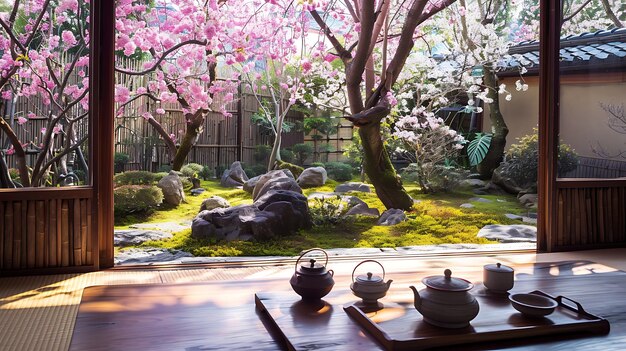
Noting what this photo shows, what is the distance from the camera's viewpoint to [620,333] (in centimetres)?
150

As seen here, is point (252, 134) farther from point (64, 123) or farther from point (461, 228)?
point (64, 123)

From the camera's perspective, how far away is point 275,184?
5988mm

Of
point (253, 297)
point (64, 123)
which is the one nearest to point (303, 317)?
point (253, 297)

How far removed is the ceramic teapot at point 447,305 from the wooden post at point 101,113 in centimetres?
272

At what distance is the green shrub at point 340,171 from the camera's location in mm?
7727

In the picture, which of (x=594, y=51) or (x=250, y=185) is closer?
(x=594, y=51)

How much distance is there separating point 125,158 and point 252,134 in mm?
1796

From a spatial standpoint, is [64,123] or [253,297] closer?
[253,297]

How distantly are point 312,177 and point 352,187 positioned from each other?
0.53 metres

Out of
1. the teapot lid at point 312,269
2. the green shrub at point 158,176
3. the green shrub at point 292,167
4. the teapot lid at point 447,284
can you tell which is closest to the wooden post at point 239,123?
the green shrub at point 292,167

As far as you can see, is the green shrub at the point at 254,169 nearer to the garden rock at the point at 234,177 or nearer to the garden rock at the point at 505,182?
the garden rock at the point at 234,177

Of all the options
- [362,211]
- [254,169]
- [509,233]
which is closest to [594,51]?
[509,233]

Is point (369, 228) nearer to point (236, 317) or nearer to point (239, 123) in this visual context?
point (239, 123)

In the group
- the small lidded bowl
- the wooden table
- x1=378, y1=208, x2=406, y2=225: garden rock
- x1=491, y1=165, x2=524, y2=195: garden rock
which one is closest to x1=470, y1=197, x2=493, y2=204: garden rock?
x1=491, y1=165, x2=524, y2=195: garden rock
